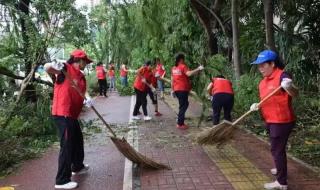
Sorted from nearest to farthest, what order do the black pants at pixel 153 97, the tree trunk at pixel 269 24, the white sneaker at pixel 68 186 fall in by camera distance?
the white sneaker at pixel 68 186 < the tree trunk at pixel 269 24 < the black pants at pixel 153 97

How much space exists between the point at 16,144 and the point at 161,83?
13652 mm

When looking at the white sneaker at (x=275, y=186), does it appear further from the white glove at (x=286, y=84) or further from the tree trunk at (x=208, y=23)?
the tree trunk at (x=208, y=23)

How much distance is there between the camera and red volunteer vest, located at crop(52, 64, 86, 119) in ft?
22.0

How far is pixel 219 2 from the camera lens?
15039 millimetres

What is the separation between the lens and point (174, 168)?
24.8 ft

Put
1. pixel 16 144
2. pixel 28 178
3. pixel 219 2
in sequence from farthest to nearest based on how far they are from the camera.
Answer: pixel 219 2
pixel 16 144
pixel 28 178

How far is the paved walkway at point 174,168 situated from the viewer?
6664 millimetres

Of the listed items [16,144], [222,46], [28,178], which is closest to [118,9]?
[222,46]

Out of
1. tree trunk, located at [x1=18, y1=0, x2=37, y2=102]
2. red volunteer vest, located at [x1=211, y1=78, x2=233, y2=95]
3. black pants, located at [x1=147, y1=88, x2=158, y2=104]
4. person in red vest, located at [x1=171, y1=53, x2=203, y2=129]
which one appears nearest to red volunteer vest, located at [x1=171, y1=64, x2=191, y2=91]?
person in red vest, located at [x1=171, y1=53, x2=203, y2=129]

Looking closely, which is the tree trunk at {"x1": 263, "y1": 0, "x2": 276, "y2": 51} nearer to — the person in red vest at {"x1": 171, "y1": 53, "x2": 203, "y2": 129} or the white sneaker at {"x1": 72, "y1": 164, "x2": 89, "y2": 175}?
the person in red vest at {"x1": 171, "y1": 53, "x2": 203, "y2": 129}

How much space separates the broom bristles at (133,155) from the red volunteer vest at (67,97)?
76cm

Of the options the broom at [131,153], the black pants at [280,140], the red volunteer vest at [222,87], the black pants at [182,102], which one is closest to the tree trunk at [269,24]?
the red volunteer vest at [222,87]

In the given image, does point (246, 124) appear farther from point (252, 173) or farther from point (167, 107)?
point (167, 107)

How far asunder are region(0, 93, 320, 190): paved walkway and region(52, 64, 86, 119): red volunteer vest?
3.53ft
